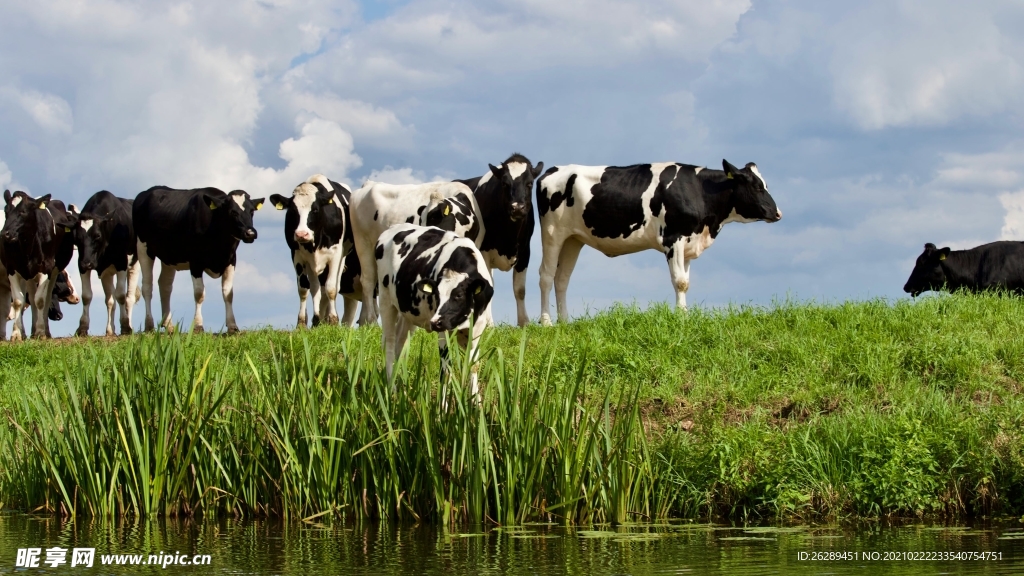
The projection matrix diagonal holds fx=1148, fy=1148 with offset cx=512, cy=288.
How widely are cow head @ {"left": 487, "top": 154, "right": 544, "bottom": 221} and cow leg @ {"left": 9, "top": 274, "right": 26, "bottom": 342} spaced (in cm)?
1000

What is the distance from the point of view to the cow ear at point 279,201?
68.7 feet

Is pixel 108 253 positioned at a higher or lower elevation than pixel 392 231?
higher

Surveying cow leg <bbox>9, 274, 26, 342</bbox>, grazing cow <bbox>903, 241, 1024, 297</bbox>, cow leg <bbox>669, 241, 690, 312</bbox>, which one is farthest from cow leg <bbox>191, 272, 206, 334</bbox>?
grazing cow <bbox>903, 241, 1024, 297</bbox>

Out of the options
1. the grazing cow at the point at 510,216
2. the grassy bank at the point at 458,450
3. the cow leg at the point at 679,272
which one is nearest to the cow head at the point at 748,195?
the cow leg at the point at 679,272

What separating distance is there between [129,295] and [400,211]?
9.01m

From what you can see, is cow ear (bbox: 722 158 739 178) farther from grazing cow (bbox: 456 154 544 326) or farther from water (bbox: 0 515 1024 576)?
water (bbox: 0 515 1024 576)

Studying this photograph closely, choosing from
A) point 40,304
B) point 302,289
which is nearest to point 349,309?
point 302,289

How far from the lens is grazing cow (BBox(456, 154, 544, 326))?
17.1 metres

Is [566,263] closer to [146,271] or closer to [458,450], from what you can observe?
[146,271]

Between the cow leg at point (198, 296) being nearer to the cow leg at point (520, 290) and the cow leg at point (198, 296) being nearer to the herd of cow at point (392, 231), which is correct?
the herd of cow at point (392, 231)

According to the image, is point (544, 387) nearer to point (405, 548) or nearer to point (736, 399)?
point (405, 548)

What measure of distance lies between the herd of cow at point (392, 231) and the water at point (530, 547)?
4119 millimetres

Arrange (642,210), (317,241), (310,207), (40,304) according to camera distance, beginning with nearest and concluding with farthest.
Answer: (642,210)
(317,241)
(310,207)
(40,304)

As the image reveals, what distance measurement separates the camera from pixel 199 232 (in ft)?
67.8
